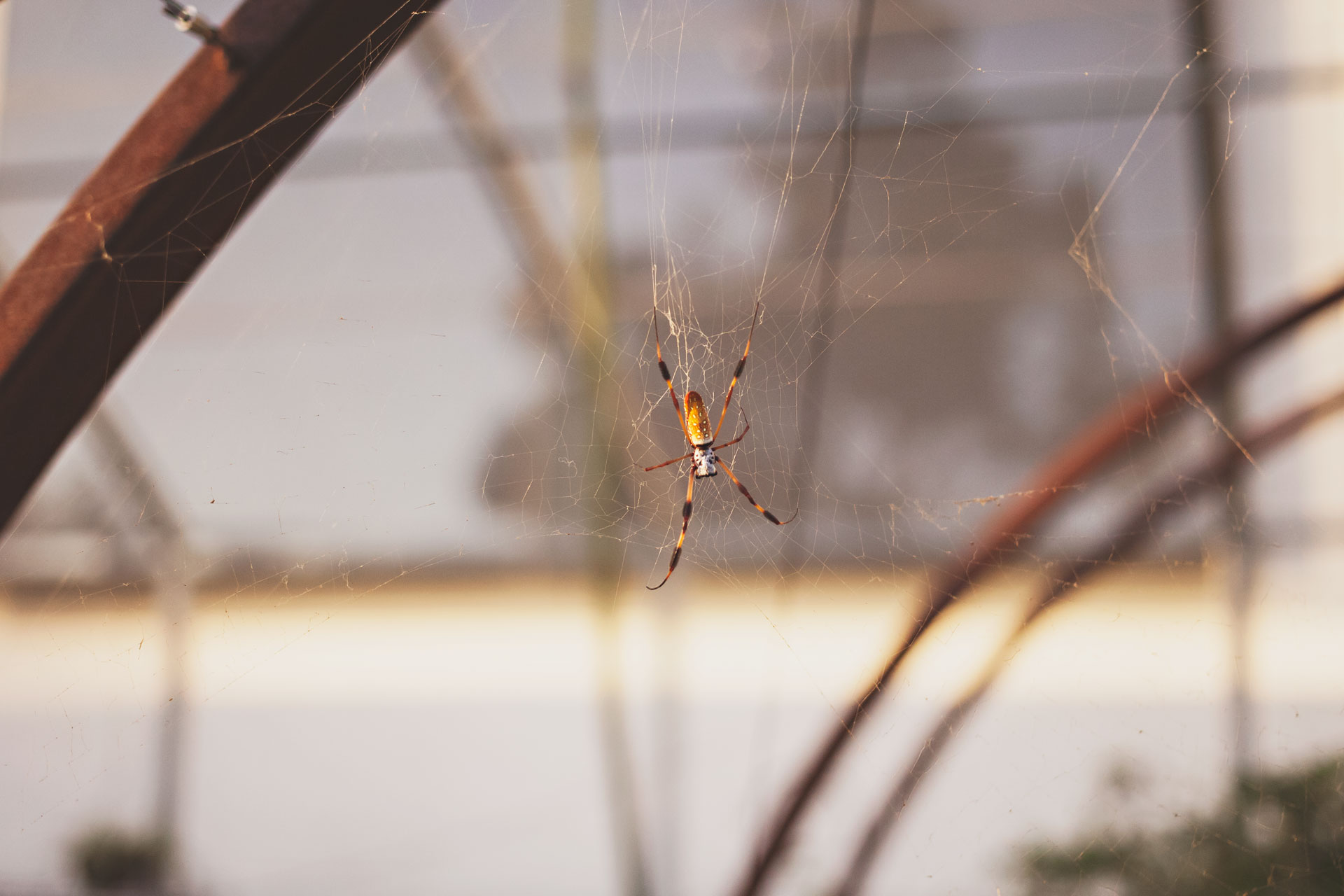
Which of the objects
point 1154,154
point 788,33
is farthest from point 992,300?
point 788,33

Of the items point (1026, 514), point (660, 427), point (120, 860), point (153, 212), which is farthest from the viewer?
point (660, 427)

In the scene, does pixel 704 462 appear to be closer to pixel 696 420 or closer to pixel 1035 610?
pixel 696 420

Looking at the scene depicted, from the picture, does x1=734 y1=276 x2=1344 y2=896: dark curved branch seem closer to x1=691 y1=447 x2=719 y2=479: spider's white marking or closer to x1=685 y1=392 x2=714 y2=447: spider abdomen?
x1=691 y1=447 x2=719 y2=479: spider's white marking

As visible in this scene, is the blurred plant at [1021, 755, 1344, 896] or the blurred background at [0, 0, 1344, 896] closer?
the blurred plant at [1021, 755, 1344, 896]

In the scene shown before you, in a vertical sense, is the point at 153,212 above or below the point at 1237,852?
above

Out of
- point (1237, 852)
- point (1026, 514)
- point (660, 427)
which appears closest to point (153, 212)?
point (1026, 514)

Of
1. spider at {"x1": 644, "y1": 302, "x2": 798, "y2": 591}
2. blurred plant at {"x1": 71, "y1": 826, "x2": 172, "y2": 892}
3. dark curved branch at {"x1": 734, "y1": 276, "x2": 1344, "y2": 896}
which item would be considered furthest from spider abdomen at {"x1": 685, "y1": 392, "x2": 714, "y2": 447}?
blurred plant at {"x1": 71, "y1": 826, "x2": 172, "y2": 892}
